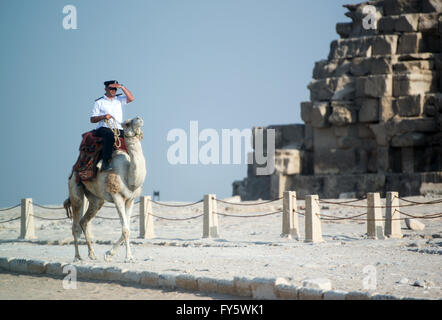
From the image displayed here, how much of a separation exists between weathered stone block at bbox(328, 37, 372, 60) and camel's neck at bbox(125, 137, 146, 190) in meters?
19.8

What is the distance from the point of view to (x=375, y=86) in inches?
1061

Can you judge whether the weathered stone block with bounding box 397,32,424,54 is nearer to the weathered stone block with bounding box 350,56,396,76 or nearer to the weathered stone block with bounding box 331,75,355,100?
the weathered stone block with bounding box 350,56,396,76

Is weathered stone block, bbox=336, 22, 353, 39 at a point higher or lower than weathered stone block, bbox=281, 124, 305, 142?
higher

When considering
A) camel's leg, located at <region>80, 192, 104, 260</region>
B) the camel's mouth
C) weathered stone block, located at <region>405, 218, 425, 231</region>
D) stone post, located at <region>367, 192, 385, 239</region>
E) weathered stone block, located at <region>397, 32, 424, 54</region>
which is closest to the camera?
the camel's mouth

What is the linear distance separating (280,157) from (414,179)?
6.54 meters

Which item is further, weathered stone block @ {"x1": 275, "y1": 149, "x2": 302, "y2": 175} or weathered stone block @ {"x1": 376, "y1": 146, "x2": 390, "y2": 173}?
weathered stone block @ {"x1": 275, "y1": 149, "x2": 302, "y2": 175}

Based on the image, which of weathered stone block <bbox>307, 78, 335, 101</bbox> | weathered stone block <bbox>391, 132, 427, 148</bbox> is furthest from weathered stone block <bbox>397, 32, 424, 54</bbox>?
weathered stone block <bbox>391, 132, 427, 148</bbox>

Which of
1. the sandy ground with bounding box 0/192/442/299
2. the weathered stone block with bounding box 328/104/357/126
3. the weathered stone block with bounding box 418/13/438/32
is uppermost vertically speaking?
the weathered stone block with bounding box 418/13/438/32

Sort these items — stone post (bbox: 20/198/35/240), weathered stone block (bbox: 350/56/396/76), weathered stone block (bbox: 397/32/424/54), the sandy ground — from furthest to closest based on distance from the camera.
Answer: weathered stone block (bbox: 397/32/424/54) → weathered stone block (bbox: 350/56/396/76) → stone post (bbox: 20/198/35/240) → the sandy ground

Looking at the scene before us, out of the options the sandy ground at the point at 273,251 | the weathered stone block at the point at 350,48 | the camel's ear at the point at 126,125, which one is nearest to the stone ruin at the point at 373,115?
the weathered stone block at the point at 350,48

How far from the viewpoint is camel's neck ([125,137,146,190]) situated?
11211 mm

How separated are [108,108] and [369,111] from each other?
1758 cm

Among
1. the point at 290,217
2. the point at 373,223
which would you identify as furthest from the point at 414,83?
the point at 290,217
